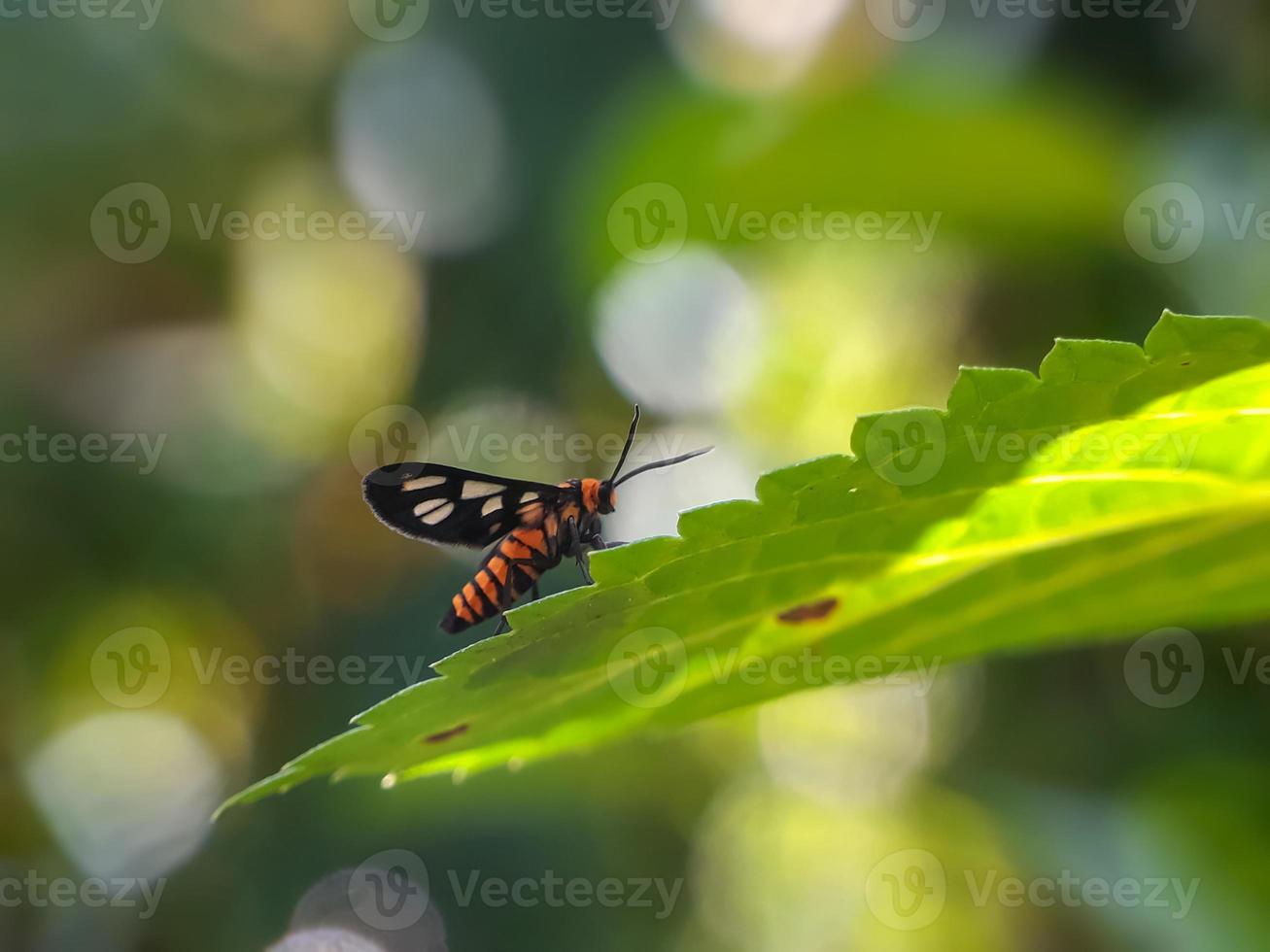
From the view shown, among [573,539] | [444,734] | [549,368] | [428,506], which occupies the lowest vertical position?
[444,734]

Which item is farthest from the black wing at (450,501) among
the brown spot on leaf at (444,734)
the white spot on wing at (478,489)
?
the brown spot on leaf at (444,734)

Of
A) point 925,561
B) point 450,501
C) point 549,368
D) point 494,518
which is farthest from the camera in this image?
point 549,368

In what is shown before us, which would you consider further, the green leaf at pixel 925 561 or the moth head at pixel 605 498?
the moth head at pixel 605 498

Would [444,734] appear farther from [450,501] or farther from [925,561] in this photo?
[450,501]

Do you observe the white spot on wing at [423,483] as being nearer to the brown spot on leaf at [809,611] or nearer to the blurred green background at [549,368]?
the blurred green background at [549,368]

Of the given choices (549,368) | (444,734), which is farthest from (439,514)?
(549,368)

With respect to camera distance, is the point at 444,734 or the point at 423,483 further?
the point at 423,483

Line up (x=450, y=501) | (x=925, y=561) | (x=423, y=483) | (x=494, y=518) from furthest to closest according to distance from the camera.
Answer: (x=494, y=518), (x=450, y=501), (x=423, y=483), (x=925, y=561)
